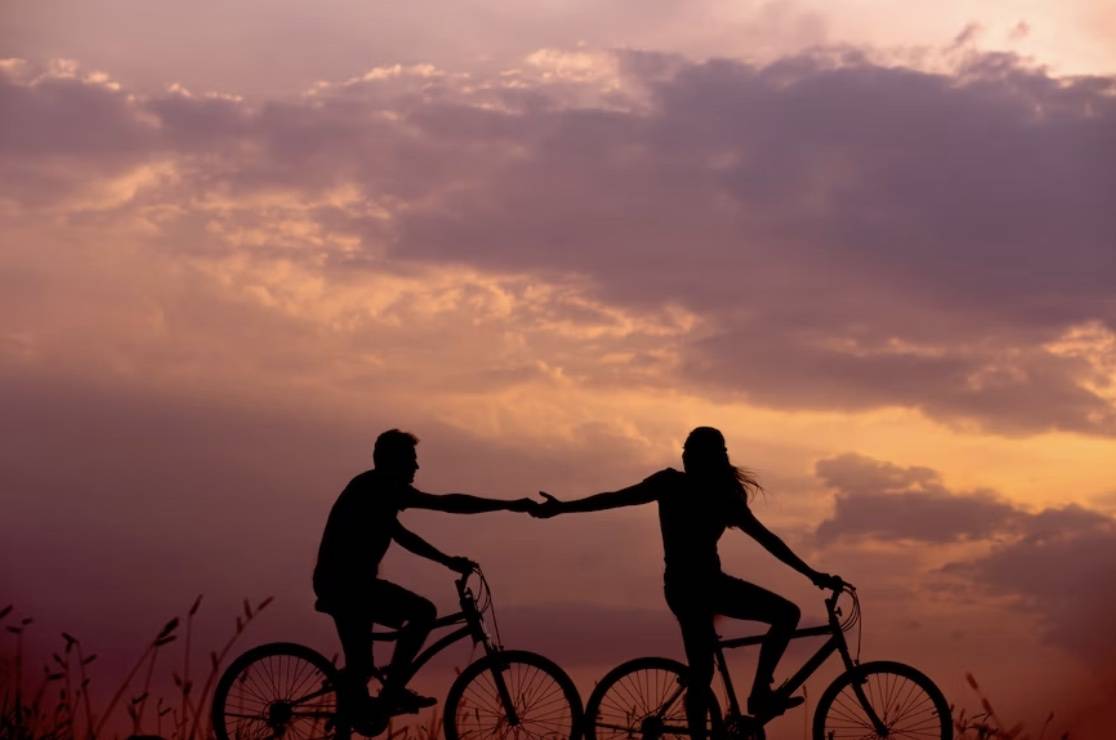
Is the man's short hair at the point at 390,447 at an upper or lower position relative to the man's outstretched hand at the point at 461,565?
upper

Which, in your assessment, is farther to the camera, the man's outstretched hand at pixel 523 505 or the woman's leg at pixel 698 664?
the man's outstretched hand at pixel 523 505

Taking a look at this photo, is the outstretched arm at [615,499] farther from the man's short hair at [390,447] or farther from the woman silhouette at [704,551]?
the man's short hair at [390,447]

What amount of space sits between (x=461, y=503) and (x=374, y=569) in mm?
1016

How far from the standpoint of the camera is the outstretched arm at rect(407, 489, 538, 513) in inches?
475

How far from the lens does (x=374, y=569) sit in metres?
11.9

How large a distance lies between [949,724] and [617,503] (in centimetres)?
337

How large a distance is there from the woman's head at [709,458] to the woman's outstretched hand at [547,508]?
5.28 ft

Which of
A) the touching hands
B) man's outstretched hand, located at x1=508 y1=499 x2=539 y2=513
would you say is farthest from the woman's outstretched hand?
the touching hands

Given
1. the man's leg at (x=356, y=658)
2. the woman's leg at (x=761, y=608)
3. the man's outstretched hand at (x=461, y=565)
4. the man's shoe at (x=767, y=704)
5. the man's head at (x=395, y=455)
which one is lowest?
the man's shoe at (x=767, y=704)

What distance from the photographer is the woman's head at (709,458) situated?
36.7ft

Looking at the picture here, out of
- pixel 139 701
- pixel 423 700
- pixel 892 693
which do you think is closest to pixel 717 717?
pixel 892 693

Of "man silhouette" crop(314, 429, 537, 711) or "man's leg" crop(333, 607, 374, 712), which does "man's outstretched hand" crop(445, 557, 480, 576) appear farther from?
"man's leg" crop(333, 607, 374, 712)

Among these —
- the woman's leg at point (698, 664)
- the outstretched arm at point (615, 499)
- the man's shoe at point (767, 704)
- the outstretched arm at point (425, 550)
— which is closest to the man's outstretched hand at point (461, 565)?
the outstretched arm at point (425, 550)

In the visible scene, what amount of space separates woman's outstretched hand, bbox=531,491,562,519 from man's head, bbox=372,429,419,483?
134cm
